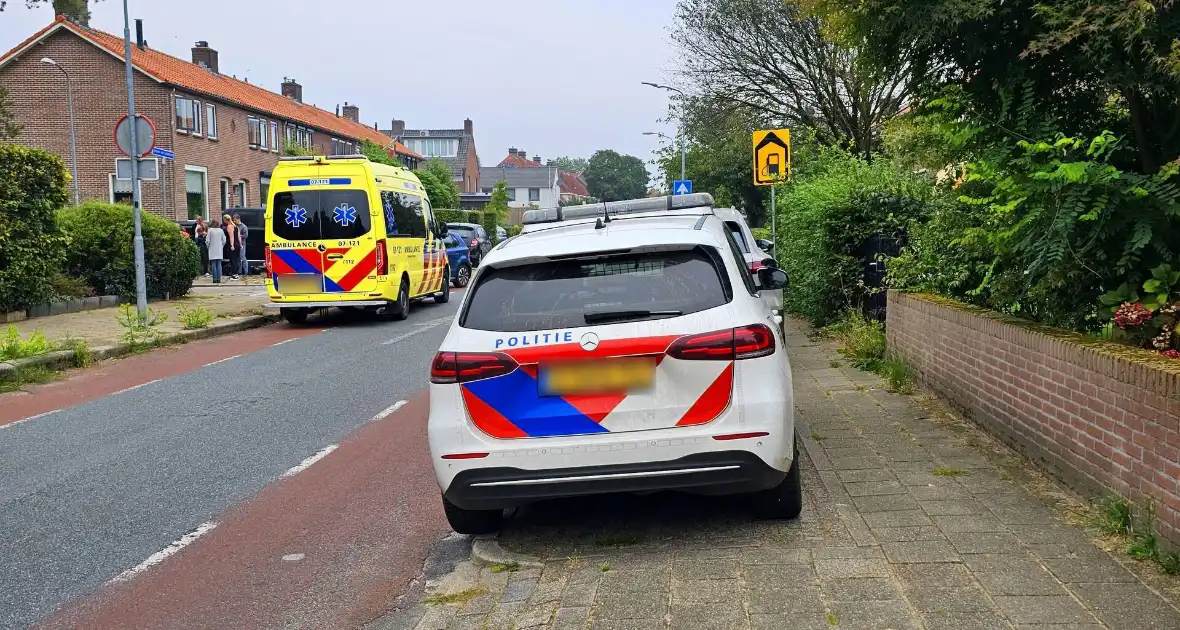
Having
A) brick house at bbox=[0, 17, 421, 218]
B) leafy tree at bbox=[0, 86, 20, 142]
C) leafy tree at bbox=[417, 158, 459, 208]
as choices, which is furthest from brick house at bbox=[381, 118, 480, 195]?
leafy tree at bbox=[0, 86, 20, 142]

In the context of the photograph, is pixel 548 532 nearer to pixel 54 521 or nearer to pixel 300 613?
pixel 300 613

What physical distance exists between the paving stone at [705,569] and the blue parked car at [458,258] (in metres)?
23.5

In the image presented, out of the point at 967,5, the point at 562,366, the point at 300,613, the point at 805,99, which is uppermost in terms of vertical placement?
the point at 805,99

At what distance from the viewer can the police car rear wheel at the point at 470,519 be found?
5094mm

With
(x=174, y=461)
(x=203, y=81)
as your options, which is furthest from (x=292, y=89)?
(x=174, y=461)

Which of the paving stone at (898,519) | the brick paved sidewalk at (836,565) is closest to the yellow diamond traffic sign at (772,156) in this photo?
the brick paved sidewalk at (836,565)

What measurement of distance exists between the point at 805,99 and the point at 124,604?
25.9m

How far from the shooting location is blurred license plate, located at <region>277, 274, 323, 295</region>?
1684cm

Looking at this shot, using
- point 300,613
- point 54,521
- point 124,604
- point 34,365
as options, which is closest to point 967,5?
point 300,613

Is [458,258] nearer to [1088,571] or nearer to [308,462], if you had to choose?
[308,462]

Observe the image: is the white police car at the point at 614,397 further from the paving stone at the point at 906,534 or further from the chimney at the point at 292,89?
the chimney at the point at 292,89

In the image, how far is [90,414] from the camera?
9.12 m

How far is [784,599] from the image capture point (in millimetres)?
3982

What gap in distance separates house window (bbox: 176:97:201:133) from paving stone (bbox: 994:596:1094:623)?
39.2 metres
